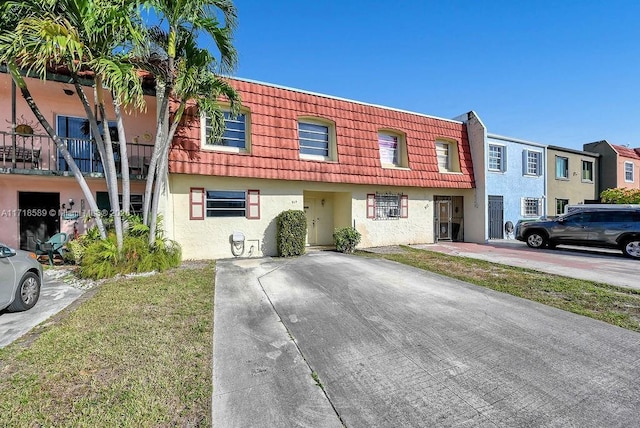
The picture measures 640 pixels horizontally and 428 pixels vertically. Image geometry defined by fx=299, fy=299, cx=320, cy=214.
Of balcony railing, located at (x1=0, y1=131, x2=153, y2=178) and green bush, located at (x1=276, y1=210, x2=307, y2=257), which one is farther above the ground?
balcony railing, located at (x1=0, y1=131, x2=153, y2=178)

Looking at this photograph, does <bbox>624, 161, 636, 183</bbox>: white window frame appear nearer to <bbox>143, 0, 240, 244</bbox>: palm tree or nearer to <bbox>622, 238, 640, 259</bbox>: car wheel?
<bbox>622, 238, 640, 259</bbox>: car wheel

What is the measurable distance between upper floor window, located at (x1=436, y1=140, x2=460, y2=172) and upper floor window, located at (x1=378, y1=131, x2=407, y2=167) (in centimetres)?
242

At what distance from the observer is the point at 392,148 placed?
14.3 metres

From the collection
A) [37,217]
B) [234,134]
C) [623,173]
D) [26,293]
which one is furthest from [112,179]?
[623,173]

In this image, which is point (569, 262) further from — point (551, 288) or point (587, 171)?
point (587, 171)

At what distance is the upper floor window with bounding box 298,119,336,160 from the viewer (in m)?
12.3

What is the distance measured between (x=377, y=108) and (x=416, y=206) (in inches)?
200

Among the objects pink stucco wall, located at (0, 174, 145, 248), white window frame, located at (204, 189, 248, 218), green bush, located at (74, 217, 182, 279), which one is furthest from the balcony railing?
green bush, located at (74, 217, 182, 279)

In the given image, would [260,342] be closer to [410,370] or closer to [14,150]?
[410,370]

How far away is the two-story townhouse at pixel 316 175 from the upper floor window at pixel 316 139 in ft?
0.14

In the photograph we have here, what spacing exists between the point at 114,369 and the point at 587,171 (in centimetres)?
2817

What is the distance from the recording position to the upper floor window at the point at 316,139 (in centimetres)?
1233

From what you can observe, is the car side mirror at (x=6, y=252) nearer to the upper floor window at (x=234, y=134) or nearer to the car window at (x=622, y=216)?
the upper floor window at (x=234, y=134)

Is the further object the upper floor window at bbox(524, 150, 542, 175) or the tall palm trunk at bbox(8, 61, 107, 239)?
the upper floor window at bbox(524, 150, 542, 175)
